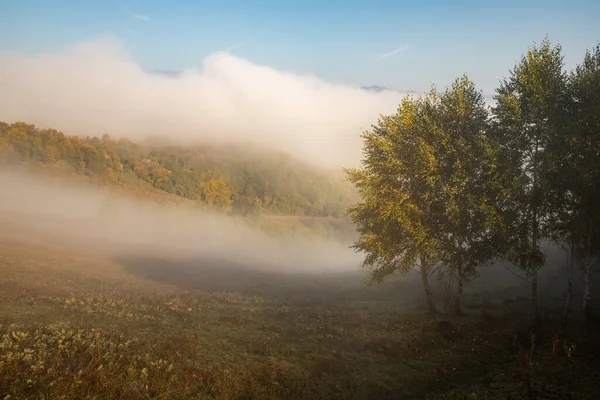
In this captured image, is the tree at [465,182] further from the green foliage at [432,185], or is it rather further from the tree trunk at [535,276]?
the tree trunk at [535,276]

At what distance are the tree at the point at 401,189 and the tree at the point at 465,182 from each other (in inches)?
33.7

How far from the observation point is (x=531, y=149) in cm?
2656

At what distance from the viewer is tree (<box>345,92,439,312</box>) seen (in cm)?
2716

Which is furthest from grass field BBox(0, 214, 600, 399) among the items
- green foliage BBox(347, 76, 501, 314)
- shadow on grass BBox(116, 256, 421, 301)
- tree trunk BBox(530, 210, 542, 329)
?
shadow on grass BBox(116, 256, 421, 301)

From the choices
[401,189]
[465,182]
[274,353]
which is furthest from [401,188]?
[274,353]

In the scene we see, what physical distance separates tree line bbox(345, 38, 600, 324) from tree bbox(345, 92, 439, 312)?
83 mm

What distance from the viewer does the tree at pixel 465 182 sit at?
84.4ft

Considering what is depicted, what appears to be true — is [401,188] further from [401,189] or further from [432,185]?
[432,185]

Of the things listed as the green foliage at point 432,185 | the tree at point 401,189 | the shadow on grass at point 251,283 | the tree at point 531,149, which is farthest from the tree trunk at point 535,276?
the shadow on grass at point 251,283

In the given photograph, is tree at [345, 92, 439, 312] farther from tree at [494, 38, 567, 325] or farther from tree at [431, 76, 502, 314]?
tree at [494, 38, 567, 325]

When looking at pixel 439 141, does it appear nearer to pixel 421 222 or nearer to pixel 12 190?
pixel 421 222

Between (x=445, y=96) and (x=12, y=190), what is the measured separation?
671 feet

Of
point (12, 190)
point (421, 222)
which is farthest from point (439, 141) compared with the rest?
point (12, 190)

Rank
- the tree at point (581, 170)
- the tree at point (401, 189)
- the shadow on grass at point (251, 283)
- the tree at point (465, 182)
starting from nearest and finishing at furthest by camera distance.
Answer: the tree at point (581, 170), the tree at point (465, 182), the tree at point (401, 189), the shadow on grass at point (251, 283)
